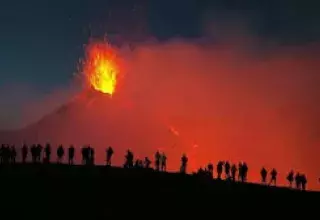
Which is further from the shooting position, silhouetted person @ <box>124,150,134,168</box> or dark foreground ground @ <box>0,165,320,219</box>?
silhouetted person @ <box>124,150,134,168</box>

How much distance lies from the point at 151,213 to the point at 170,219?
71.2 inches

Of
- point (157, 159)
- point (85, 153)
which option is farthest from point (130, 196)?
point (157, 159)

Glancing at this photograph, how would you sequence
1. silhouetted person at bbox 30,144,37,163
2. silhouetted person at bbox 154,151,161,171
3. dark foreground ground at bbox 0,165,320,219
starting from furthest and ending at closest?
silhouetted person at bbox 154,151,161,171 → silhouetted person at bbox 30,144,37,163 → dark foreground ground at bbox 0,165,320,219

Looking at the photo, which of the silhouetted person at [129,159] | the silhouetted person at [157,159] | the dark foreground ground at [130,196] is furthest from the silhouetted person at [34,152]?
the silhouetted person at [157,159]

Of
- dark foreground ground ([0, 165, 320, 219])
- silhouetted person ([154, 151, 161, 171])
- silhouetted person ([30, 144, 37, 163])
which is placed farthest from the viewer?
silhouetted person ([154, 151, 161, 171])

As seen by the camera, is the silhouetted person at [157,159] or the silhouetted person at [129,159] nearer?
the silhouetted person at [129,159]

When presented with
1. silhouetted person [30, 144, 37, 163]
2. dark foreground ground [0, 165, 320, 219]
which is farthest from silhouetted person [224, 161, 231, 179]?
silhouetted person [30, 144, 37, 163]

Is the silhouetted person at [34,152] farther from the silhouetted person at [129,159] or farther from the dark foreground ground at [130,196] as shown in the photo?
the silhouetted person at [129,159]

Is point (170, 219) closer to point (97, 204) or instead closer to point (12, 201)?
point (97, 204)

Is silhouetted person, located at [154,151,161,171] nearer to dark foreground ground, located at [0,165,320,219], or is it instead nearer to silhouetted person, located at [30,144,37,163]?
dark foreground ground, located at [0,165,320,219]

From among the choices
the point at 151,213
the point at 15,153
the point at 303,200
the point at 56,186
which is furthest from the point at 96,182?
the point at 303,200

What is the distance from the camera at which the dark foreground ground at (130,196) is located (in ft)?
168

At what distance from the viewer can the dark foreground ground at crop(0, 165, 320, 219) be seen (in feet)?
168

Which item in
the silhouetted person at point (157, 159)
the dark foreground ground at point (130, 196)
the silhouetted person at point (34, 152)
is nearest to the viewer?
the dark foreground ground at point (130, 196)
